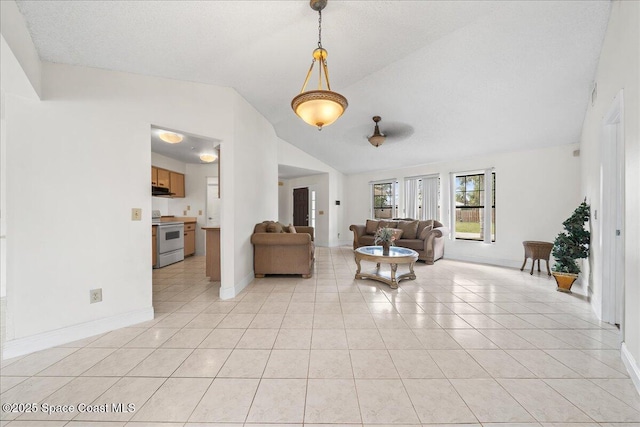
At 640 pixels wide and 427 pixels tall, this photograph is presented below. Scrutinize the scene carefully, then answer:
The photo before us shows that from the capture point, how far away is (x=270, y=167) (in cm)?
486

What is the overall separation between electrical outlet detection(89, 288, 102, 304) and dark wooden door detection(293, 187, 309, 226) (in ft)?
19.2

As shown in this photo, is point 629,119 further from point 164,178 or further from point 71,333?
point 164,178

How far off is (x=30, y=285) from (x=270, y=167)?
3.55 metres

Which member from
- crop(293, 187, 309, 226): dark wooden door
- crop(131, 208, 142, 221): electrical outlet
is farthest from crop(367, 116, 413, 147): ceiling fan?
crop(293, 187, 309, 226): dark wooden door

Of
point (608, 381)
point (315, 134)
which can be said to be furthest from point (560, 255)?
point (315, 134)

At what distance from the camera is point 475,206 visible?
5598mm

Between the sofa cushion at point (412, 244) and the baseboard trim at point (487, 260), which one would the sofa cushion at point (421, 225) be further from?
the baseboard trim at point (487, 260)

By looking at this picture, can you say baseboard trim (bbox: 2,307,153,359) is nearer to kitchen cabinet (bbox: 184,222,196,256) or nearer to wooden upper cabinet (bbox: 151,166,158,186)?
wooden upper cabinet (bbox: 151,166,158,186)

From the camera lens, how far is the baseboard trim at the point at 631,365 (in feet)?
5.07

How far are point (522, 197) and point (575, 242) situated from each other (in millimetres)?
1750

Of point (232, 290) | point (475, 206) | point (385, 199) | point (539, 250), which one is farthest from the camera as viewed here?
point (385, 199)

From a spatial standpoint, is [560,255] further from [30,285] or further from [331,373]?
[30,285]

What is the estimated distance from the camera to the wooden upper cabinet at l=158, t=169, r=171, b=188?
16.9 feet

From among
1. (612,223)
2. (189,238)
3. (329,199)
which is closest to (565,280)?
(612,223)
